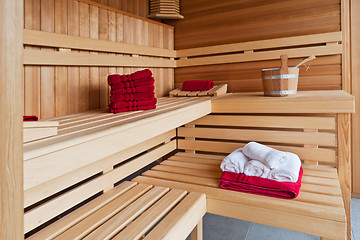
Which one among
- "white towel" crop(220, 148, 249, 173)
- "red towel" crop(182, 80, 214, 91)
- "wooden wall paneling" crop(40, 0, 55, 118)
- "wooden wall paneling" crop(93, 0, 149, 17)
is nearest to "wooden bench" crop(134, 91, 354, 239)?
"white towel" crop(220, 148, 249, 173)

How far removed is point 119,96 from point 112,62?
1.53 ft

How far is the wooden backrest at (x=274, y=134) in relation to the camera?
1790 millimetres

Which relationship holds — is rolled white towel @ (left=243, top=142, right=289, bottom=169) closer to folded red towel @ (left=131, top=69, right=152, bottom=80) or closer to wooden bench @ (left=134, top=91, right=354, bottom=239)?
wooden bench @ (left=134, top=91, right=354, bottom=239)

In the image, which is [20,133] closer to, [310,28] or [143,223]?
[143,223]

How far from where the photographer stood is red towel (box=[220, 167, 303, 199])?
1.32 metres

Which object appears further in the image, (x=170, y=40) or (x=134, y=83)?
(x=170, y=40)

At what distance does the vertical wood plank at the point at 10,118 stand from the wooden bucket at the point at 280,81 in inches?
65.3

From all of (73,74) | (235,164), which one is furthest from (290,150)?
(73,74)

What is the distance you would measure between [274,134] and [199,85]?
0.75 m

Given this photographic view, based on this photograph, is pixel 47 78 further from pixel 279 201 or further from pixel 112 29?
pixel 279 201

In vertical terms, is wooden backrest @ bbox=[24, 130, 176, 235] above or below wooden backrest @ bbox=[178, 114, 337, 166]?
below

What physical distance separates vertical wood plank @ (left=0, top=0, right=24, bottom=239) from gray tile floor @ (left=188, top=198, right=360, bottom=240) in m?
1.62

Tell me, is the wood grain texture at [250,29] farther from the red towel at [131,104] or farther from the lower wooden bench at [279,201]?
the red towel at [131,104]

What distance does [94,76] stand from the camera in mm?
1678
